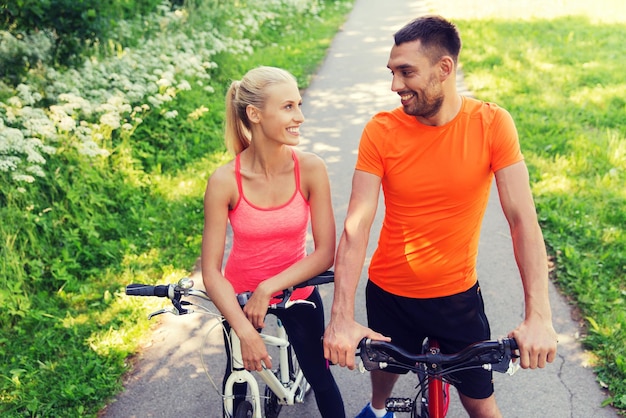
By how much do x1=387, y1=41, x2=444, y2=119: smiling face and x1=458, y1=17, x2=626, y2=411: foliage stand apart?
2448 millimetres

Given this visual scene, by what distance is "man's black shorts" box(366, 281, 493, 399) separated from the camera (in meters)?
2.60

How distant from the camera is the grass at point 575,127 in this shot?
459 cm

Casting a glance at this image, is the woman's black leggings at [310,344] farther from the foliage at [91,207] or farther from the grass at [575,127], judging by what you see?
the grass at [575,127]

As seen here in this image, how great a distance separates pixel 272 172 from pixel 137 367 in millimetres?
2240

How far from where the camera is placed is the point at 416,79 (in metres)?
2.37

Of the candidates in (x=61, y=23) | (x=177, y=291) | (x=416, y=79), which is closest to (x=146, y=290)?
(x=177, y=291)

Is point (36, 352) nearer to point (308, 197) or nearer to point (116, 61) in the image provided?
point (308, 197)

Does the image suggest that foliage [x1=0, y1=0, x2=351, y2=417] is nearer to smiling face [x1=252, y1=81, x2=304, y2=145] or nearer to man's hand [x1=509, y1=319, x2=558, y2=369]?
smiling face [x1=252, y1=81, x2=304, y2=145]

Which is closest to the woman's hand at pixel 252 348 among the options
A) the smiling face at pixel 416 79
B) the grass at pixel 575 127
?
the smiling face at pixel 416 79

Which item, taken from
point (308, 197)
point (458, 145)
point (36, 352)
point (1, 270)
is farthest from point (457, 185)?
point (1, 270)

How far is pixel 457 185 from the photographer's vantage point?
248cm

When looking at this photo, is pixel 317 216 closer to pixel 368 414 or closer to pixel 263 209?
pixel 263 209

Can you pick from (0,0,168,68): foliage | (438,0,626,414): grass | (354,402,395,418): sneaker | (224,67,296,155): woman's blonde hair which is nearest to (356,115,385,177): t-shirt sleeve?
(224,67,296,155): woman's blonde hair

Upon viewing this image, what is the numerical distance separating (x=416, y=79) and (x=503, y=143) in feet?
1.48
